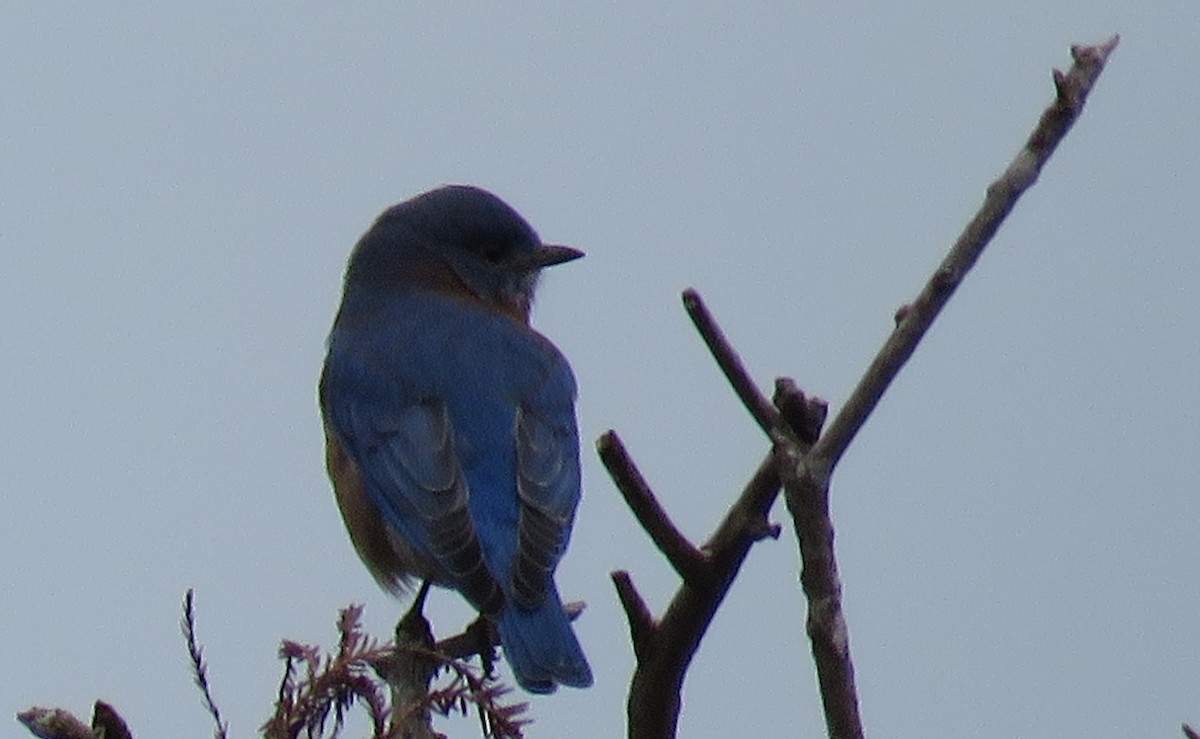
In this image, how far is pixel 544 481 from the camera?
21.5ft

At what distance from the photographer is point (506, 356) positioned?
734 cm

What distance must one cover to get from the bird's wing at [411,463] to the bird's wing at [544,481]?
0.12m

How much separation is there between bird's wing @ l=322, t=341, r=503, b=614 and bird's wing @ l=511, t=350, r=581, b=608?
125 mm

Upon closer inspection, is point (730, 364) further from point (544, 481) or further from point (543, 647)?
point (544, 481)

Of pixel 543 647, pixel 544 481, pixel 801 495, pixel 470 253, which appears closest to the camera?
pixel 801 495

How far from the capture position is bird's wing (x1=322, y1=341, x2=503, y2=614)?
631cm

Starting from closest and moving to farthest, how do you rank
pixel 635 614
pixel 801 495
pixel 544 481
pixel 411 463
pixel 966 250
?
pixel 801 495 → pixel 966 250 → pixel 635 614 → pixel 544 481 → pixel 411 463

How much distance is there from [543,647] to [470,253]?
3002 millimetres

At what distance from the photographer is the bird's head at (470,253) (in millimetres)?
8250

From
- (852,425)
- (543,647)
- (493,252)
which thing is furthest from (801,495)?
(493,252)

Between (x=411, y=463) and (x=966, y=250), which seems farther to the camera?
(x=411, y=463)

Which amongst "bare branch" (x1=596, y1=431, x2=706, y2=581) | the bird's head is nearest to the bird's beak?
the bird's head

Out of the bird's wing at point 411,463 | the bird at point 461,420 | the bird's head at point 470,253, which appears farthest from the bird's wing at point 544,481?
the bird's head at point 470,253

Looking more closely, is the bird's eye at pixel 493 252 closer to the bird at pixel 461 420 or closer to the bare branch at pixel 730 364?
the bird at pixel 461 420
